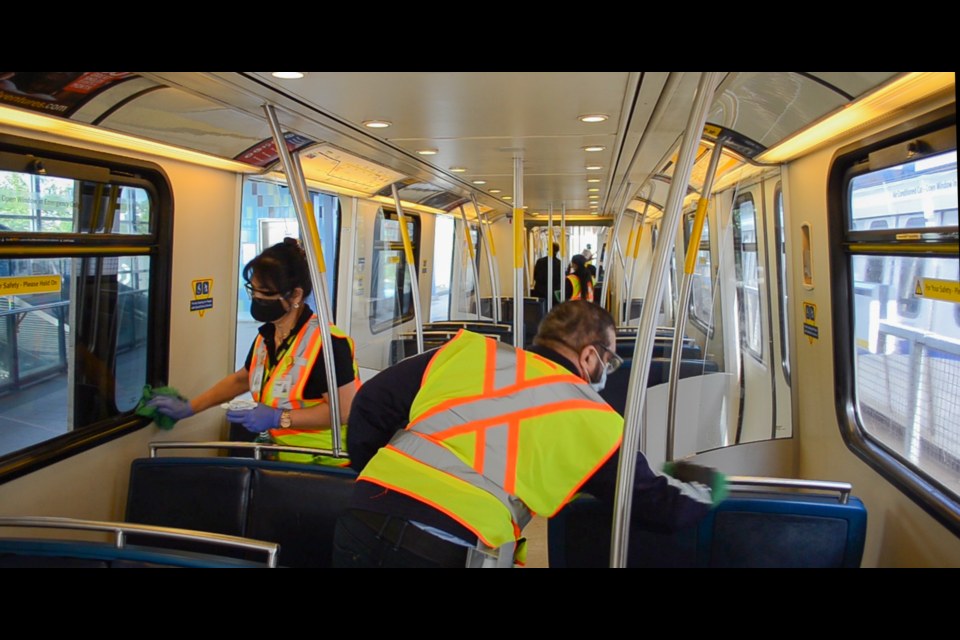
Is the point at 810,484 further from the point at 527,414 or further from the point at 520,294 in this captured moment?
the point at 520,294

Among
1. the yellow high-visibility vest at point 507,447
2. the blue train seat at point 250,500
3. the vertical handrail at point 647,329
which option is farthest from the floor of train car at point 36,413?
the vertical handrail at point 647,329

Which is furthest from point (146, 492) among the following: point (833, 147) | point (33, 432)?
point (833, 147)

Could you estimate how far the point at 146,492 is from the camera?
2926mm

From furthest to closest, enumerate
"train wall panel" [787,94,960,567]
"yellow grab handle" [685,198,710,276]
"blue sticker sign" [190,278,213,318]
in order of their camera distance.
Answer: "blue sticker sign" [190,278,213,318] → "train wall panel" [787,94,960,567] → "yellow grab handle" [685,198,710,276]

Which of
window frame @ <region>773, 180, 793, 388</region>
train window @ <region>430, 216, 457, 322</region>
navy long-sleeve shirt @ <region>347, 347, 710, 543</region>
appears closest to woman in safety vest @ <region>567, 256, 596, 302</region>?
train window @ <region>430, 216, 457, 322</region>

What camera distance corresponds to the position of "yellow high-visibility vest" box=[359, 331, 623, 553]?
1756 mm

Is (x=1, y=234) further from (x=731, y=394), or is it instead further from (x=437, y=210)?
(x=437, y=210)

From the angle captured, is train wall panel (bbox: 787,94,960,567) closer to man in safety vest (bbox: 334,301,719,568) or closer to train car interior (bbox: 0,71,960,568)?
train car interior (bbox: 0,71,960,568)

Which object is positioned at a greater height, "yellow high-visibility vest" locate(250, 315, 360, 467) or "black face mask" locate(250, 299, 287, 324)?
"black face mask" locate(250, 299, 287, 324)

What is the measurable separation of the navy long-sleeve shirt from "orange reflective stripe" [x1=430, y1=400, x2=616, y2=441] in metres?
0.16

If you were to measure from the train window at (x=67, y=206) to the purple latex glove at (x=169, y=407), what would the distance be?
2.91 ft

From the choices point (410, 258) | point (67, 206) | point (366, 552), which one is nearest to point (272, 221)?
point (410, 258)

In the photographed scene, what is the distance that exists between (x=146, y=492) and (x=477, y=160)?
2861 millimetres

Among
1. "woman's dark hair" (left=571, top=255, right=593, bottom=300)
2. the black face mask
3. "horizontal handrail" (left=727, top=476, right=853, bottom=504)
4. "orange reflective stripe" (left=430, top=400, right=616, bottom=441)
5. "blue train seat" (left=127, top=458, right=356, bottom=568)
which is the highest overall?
"woman's dark hair" (left=571, top=255, right=593, bottom=300)
